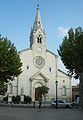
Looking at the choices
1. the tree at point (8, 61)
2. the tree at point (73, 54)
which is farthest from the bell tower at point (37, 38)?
the tree at point (73, 54)

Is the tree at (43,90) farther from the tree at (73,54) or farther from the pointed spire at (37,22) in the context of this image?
the tree at (73,54)

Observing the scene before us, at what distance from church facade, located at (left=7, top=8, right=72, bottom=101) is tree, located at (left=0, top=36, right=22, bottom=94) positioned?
109ft

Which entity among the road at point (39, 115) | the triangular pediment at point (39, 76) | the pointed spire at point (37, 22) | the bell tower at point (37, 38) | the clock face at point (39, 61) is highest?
the pointed spire at point (37, 22)

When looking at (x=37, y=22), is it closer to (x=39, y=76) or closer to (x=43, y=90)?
(x=39, y=76)

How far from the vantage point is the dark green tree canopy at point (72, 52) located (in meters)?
42.9

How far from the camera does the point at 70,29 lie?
4644 centimetres

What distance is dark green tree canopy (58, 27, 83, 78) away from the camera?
4288cm

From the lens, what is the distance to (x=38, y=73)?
8581 centimetres

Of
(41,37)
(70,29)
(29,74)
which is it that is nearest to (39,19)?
(41,37)

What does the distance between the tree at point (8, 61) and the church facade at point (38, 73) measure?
33.3 m

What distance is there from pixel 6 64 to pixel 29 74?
130 ft

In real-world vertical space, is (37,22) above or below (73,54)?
above

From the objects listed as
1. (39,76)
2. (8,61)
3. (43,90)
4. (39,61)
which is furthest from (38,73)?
(8,61)

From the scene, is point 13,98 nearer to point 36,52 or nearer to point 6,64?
point 36,52
